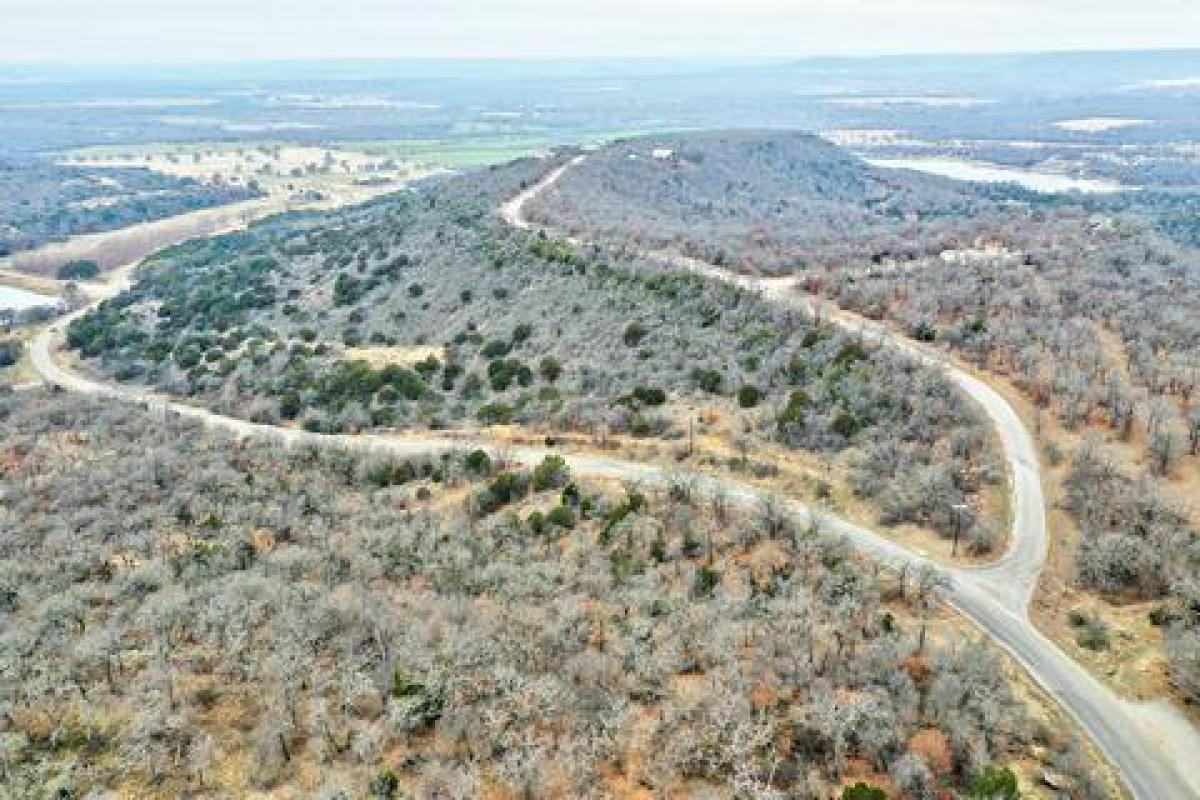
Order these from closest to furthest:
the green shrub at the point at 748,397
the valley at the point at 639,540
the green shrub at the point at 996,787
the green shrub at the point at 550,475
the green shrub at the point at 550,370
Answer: the green shrub at the point at 996,787
the valley at the point at 639,540
the green shrub at the point at 550,475
the green shrub at the point at 748,397
the green shrub at the point at 550,370

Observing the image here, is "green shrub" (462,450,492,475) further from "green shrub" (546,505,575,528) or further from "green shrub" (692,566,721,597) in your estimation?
"green shrub" (692,566,721,597)

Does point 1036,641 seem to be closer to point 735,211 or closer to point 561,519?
point 561,519

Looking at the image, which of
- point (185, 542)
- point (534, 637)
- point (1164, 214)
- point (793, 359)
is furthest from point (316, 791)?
point (1164, 214)

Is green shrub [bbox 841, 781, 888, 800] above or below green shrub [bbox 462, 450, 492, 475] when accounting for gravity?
above

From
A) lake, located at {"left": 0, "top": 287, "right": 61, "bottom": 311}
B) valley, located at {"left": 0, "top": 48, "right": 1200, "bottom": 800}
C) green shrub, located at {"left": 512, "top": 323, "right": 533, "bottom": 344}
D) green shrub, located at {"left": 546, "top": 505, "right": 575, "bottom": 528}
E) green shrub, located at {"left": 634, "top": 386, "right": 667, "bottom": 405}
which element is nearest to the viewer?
valley, located at {"left": 0, "top": 48, "right": 1200, "bottom": 800}

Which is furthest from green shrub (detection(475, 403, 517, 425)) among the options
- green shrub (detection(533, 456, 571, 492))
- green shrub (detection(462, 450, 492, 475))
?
green shrub (detection(533, 456, 571, 492))

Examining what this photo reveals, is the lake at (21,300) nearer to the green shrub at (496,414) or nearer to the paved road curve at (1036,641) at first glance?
the green shrub at (496,414)

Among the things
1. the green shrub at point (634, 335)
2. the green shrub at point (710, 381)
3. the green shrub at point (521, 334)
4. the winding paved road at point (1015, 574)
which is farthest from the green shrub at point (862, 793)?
the green shrub at point (521, 334)
